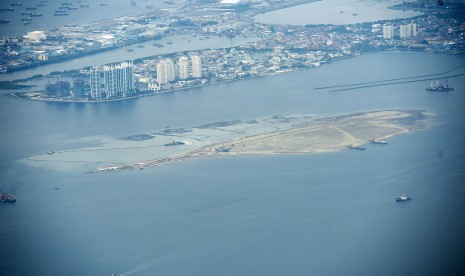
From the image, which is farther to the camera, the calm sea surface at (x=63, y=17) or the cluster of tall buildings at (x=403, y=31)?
the calm sea surface at (x=63, y=17)

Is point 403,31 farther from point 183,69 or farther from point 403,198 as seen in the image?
point 403,198

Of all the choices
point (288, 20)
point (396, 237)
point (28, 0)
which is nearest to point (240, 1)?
point (288, 20)

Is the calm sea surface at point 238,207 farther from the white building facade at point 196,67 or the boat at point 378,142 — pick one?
the white building facade at point 196,67

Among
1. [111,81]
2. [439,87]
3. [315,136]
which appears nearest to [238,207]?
[315,136]

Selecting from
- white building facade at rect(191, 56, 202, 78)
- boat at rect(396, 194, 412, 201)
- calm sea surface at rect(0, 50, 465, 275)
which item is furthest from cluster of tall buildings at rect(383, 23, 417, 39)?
boat at rect(396, 194, 412, 201)

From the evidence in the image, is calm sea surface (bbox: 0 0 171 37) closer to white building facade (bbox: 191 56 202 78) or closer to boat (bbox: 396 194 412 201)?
white building facade (bbox: 191 56 202 78)

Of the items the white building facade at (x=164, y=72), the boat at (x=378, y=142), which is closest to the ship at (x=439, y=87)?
the boat at (x=378, y=142)
